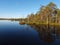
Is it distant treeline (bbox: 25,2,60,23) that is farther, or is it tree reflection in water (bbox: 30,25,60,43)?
distant treeline (bbox: 25,2,60,23)

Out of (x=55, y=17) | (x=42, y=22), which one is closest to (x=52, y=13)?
(x=55, y=17)

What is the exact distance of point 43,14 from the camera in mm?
95562

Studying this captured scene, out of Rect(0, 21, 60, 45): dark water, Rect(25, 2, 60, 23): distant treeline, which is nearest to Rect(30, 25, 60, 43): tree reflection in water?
Rect(0, 21, 60, 45): dark water

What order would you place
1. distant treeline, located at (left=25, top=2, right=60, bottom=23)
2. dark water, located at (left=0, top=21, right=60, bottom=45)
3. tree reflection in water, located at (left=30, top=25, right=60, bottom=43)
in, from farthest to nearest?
distant treeline, located at (left=25, top=2, right=60, bottom=23) < tree reflection in water, located at (left=30, top=25, right=60, bottom=43) < dark water, located at (left=0, top=21, right=60, bottom=45)

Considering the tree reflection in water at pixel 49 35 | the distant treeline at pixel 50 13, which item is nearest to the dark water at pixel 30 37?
the tree reflection in water at pixel 49 35

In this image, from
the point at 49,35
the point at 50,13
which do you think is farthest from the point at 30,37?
the point at 50,13

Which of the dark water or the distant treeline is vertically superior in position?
the distant treeline

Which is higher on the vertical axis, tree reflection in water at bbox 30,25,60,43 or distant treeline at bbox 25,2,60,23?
distant treeline at bbox 25,2,60,23

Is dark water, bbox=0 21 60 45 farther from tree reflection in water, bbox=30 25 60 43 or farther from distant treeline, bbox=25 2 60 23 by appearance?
distant treeline, bbox=25 2 60 23

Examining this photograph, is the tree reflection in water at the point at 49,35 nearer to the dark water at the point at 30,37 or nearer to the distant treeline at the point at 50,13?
the dark water at the point at 30,37

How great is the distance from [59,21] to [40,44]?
227ft

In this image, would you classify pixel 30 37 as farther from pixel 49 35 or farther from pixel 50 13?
pixel 50 13

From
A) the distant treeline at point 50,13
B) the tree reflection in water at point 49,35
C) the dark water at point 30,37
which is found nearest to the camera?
the dark water at point 30,37

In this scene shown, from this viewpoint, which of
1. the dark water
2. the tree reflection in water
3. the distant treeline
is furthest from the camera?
the distant treeline
